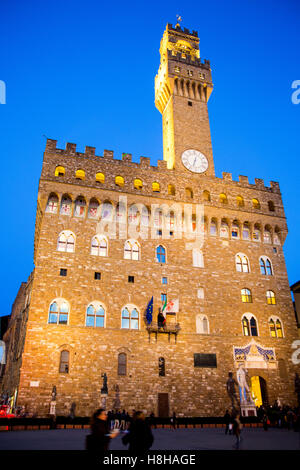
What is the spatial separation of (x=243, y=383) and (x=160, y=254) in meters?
11.5

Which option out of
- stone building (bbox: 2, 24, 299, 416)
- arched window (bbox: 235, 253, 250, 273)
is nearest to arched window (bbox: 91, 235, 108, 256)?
stone building (bbox: 2, 24, 299, 416)

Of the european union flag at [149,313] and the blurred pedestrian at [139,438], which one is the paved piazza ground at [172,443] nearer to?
the blurred pedestrian at [139,438]

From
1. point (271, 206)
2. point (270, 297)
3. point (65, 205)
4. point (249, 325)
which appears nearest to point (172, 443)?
point (249, 325)

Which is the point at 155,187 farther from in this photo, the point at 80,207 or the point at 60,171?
the point at 60,171

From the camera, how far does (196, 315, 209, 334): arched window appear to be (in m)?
28.1

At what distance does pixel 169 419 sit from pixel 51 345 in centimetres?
888

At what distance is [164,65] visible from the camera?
38312mm

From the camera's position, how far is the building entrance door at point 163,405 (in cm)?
2477

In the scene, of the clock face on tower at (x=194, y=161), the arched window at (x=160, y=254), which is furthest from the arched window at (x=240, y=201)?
the arched window at (x=160, y=254)

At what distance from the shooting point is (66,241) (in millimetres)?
27391

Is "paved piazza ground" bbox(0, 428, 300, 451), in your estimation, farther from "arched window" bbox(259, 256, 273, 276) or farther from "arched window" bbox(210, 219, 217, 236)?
"arched window" bbox(210, 219, 217, 236)

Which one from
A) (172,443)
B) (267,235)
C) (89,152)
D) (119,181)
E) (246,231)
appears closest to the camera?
(172,443)
